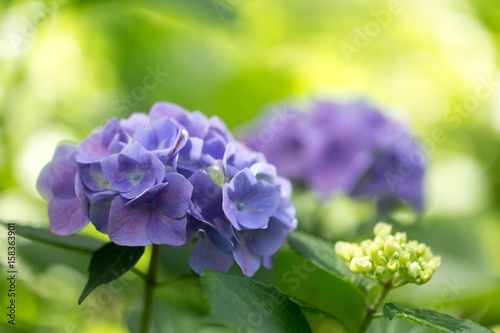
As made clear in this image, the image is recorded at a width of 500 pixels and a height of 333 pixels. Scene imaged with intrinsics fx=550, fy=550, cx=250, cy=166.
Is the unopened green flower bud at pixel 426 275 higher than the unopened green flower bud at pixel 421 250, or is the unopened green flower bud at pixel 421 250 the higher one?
the unopened green flower bud at pixel 426 275

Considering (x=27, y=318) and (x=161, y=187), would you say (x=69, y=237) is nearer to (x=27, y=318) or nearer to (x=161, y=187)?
(x=161, y=187)

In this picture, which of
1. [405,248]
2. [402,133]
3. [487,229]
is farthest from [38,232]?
[487,229]

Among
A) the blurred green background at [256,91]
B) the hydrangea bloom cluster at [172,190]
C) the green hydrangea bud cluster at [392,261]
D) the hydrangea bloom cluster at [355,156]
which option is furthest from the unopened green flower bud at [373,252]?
the hydrangea bloom cluster at [355,156]

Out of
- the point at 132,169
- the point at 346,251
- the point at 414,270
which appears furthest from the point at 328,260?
the point at 132,169

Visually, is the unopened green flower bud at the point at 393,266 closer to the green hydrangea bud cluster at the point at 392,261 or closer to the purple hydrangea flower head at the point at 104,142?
the green hydrangea bud cluster at the point at 392,261

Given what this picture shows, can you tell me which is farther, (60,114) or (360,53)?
(360,53)

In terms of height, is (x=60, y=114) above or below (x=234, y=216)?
below

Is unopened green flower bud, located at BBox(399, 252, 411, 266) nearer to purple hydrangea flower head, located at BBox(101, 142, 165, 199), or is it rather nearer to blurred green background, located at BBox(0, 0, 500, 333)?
blurred green background, located at BBox(0, 0, 500, 333)
